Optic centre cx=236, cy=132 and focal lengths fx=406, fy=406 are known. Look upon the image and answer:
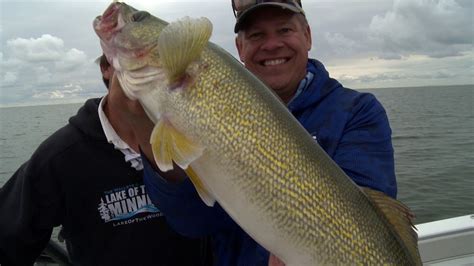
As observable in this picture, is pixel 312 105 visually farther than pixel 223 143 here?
Yes

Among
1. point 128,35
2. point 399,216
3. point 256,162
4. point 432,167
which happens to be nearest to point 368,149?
point 399,216

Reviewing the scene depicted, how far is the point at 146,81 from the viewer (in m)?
2.41

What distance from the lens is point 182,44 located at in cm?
228

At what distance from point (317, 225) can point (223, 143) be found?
68 cm

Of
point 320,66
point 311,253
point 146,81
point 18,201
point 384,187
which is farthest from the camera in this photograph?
point 320,66

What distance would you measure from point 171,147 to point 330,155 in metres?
1.34

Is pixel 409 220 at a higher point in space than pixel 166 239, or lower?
higher

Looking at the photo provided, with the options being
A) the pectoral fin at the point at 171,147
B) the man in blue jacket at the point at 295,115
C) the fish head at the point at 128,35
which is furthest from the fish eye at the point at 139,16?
the man in blue jacket at the point at 295,115

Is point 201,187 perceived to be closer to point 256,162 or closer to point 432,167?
point 256,162

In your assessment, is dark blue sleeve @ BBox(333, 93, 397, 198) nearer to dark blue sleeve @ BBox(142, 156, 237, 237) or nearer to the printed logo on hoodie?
dark blue sleeve @ BBox(142, 156, 237, 237)

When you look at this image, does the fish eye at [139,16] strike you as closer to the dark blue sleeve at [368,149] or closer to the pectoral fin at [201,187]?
the pectoral fin at [201,187]

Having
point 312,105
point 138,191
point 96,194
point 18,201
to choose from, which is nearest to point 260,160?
point 312,105

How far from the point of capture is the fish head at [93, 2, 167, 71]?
8.08 ft

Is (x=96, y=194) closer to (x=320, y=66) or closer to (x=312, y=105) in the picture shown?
(x=312, y=105)
